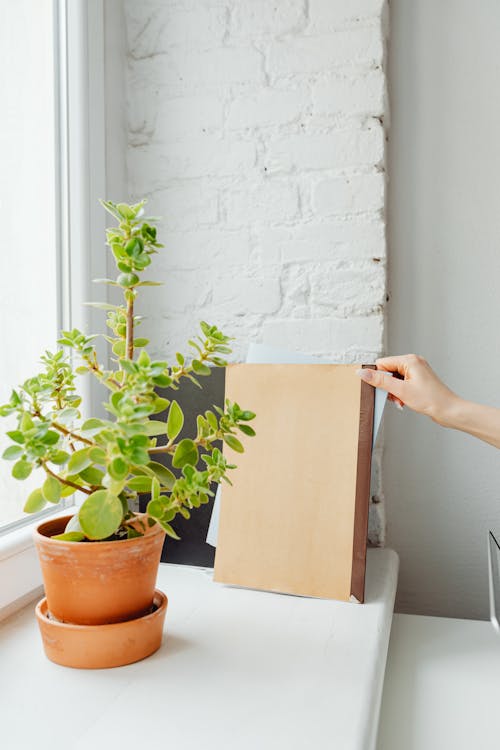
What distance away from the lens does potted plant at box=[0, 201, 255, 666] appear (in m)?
0.69

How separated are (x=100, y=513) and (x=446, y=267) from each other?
954 mm

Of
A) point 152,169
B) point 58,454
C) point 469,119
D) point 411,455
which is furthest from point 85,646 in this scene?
point 469,119

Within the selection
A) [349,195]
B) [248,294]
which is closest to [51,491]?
[248,294]

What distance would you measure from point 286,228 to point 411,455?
1.77 feet

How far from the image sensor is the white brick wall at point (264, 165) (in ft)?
4.21

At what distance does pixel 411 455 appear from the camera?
1412 millimetres

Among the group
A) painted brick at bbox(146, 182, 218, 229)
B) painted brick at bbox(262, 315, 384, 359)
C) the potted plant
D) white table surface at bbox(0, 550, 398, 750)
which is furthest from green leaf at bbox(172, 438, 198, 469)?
painted brick at bbox(146, 182, 218, 229)

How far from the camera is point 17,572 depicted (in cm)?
98

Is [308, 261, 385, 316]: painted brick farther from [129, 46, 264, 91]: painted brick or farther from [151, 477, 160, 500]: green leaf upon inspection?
[151, 477, 160, 500]: green leaf

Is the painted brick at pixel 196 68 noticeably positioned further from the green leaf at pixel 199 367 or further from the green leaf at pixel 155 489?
the green leaf at pixel 155 489

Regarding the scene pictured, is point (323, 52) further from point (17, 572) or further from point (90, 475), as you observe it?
point (17, 572)

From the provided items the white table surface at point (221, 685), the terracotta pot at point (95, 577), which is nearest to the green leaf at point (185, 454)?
the terracotta pot at point (95, 577)

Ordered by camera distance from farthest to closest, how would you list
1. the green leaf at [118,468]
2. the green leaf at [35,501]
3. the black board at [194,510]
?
the black board at [194,510] → the green leaf at [35,501] → the green leaf at [118,468]

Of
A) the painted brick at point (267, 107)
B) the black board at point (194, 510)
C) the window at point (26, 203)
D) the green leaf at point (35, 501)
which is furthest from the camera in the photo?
the painted brick at point (267, 107)
